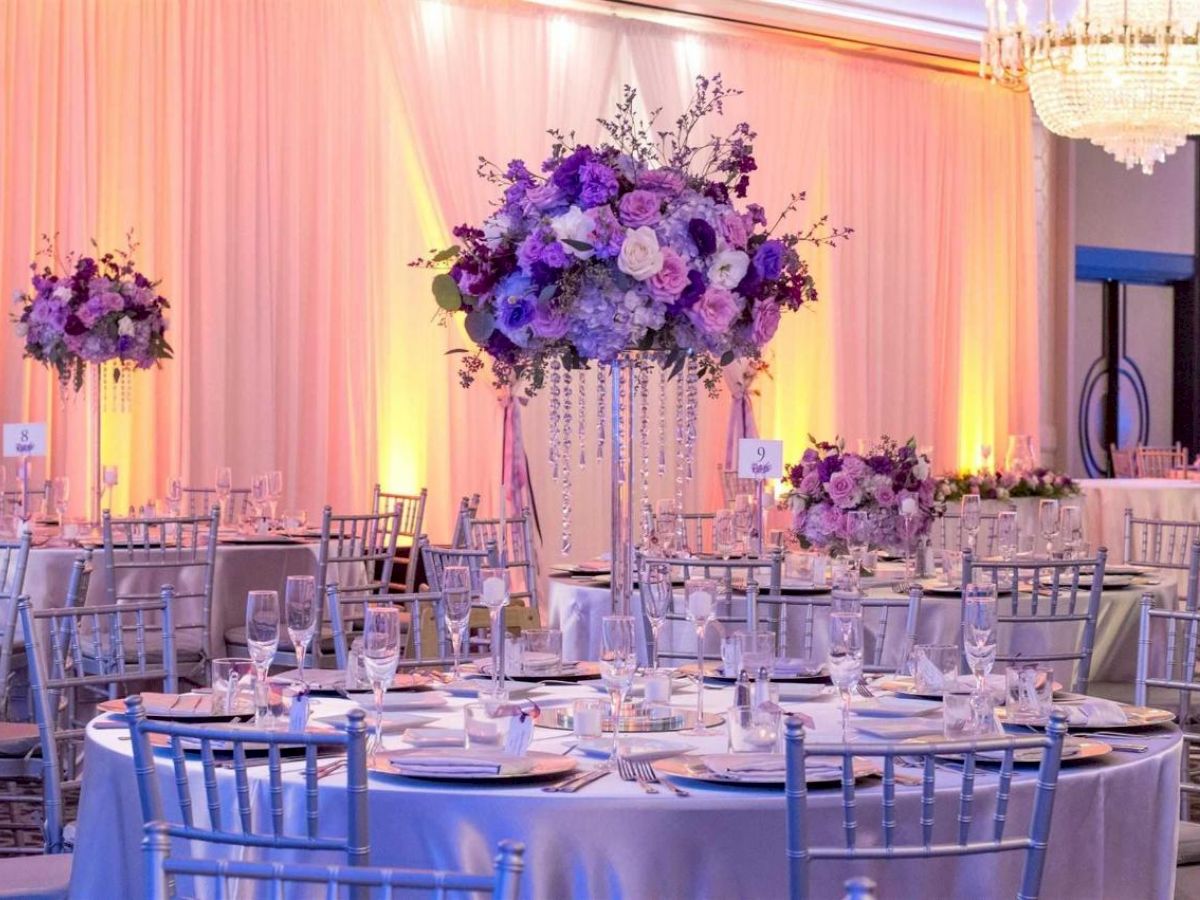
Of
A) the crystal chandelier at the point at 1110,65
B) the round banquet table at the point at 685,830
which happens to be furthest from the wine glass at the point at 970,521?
the round banquet table at the point at 685,830

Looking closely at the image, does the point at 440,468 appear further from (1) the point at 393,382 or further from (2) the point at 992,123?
(2) the point at 992,123

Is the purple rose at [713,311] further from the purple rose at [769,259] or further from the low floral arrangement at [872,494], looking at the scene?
the low floral arrangement at [872,494]

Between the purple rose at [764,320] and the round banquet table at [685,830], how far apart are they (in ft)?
3.82

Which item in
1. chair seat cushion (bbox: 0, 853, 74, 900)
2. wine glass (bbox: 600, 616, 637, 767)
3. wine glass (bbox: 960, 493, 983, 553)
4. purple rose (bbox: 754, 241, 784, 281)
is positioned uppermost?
purple rose (bbox: 754, 241, 784, 281)

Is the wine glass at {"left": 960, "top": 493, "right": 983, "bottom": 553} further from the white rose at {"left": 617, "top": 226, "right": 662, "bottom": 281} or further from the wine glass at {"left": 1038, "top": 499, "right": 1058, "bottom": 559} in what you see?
the white rose at {"left": 617, "top": 226, "right": 662, "bottom": 281}

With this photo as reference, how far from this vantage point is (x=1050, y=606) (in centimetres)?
542

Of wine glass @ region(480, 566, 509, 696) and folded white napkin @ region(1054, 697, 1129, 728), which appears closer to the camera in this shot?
folded white napkin @ region(1054, 697, 1129, 728)

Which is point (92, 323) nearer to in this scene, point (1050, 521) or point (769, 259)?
point (1050, 521)

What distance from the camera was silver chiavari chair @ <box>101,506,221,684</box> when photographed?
20.0 ft

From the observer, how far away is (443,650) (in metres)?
4.45

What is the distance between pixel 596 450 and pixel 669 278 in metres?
6.01

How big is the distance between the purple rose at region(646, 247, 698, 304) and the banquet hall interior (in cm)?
1

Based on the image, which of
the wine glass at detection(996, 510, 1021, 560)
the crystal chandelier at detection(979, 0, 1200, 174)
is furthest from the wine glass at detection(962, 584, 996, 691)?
the crystal chandelier at detection(979, 0, 1200, 174)

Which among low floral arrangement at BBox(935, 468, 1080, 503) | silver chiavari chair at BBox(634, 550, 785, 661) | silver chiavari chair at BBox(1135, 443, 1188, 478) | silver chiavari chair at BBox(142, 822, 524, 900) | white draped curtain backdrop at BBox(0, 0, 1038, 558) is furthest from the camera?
silver chiavari chair at BBox(1135, 443, 1188, 478)
